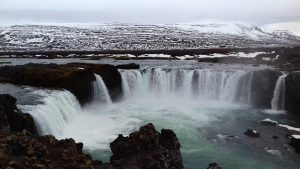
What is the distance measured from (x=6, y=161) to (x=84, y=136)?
38.6 feet

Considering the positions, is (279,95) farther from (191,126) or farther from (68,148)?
(68,148)

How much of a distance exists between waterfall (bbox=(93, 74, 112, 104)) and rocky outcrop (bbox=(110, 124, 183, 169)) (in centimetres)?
1711

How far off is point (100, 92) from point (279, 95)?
16.4m

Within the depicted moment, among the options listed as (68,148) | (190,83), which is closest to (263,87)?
(190,83)

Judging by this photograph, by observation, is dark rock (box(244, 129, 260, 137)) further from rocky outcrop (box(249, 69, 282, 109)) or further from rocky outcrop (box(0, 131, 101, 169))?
rocky outcrop (box(0, 131, 101, 169))

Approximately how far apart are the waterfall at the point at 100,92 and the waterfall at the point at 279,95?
595 inches

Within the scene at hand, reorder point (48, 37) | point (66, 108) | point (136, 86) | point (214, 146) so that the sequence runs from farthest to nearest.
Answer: point (48, 37)
point (136, 86)
point (66, 108)
point (214, 146)

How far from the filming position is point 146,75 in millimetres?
42125

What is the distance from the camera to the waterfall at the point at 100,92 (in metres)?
36.8

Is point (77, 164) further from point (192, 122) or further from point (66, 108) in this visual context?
point (192, 122)

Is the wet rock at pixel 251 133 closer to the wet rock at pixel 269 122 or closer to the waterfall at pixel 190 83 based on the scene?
the wet rock at pixel 269 122

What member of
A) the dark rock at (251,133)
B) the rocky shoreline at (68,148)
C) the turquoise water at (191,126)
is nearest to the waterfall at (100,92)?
the turquoise water at (191,126)

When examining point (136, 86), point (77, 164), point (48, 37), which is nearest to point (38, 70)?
point (136, 86)

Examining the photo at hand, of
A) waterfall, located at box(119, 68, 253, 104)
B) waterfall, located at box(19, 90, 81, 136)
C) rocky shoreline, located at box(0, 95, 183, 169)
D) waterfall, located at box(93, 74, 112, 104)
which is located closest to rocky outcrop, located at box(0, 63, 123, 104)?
waterfall, located at box(93, 74, 112, 104)
